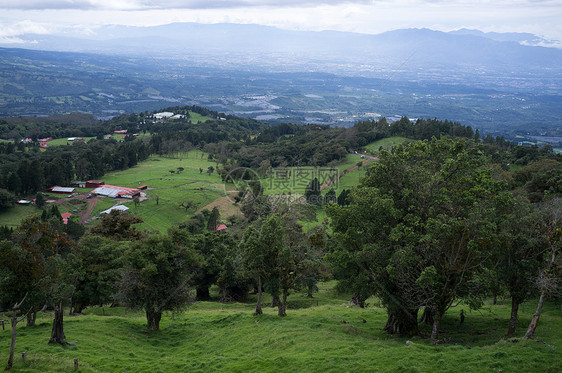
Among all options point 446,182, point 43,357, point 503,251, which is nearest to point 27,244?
point 43,357

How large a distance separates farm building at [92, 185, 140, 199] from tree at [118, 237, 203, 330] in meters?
55.6

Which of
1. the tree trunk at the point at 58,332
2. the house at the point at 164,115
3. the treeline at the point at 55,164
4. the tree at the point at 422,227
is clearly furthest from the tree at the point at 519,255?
the house at the point at 164,115

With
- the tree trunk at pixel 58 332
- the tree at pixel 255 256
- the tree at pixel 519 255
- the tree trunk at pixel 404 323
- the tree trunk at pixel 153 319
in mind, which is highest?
the tree at pixel 519 255

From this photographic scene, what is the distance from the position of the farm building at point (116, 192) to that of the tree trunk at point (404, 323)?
65830 millimetres

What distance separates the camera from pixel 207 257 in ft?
128

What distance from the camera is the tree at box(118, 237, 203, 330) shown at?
2459cm

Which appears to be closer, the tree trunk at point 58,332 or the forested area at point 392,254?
the forested area at point 392,254

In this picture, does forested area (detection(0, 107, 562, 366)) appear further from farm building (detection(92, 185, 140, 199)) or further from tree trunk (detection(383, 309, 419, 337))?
farm building (detection(92, 185, 140, 199))

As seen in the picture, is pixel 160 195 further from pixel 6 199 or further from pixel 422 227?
pixel 422 227

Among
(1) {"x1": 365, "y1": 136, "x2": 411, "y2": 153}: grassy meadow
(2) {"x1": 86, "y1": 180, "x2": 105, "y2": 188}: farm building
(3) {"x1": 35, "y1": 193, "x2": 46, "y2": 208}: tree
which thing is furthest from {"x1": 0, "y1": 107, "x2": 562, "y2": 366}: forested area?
(1) {"x1": 365, "y1": 136, "x2": 411, "y2": 153}: grassy meadow

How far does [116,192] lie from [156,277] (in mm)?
59705

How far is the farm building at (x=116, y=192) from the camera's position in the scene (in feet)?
256

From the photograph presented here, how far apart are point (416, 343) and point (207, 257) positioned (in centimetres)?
2490

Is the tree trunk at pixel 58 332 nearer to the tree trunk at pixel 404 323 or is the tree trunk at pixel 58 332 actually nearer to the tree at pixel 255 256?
the tree at pixel 255 256
